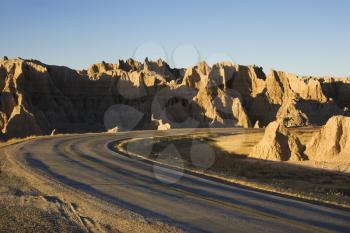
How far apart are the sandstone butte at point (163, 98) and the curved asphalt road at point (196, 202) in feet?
221

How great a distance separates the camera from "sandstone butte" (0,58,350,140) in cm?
9900

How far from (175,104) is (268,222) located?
310ft

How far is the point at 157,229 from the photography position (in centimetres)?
1203

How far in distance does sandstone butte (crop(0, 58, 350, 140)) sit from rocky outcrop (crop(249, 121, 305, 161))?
52.6 meters

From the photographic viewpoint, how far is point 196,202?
15.4 meters

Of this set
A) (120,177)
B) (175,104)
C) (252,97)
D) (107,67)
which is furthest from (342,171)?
(107,67)

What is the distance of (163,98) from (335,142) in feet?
258

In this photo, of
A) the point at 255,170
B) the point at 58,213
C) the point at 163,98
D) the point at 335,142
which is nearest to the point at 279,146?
the point at 335,142

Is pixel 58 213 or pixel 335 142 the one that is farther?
pixel 335 142

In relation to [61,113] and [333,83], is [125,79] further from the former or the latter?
[333,83]

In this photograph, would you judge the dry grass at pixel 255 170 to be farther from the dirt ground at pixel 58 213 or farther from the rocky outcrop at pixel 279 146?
the dirt ground at pixel 58 213

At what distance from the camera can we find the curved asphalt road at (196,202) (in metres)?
12.7

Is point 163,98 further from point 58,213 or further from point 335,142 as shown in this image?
point 58,213

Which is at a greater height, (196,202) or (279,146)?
(196,202)
